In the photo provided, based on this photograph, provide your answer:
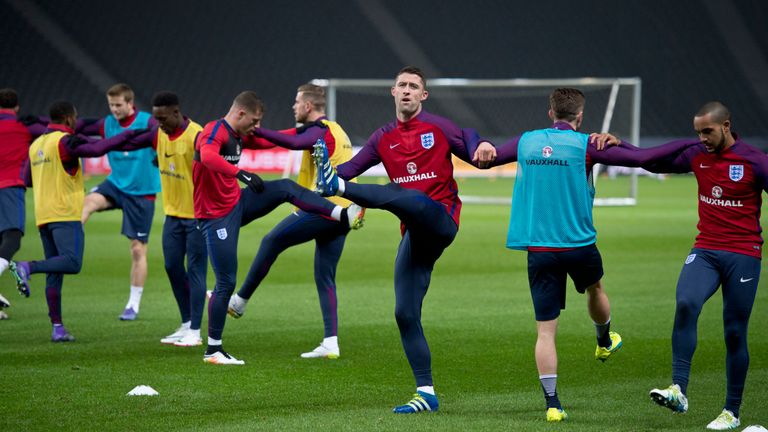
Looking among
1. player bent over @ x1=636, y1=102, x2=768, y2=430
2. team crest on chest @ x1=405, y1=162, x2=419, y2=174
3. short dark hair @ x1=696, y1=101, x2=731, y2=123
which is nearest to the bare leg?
team crest on chest @ x1=405, y1=162, x2=419, y2=174

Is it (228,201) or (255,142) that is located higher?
(255,142)

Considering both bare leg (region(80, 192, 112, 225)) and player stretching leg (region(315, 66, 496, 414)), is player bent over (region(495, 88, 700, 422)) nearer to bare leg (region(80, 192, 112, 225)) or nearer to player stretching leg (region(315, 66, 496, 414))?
player stretching leg (region(315, 66, 496, 414))

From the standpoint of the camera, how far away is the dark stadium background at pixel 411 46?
42000mm

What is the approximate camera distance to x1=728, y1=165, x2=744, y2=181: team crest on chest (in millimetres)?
6411

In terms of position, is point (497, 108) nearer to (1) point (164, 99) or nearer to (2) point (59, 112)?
(2) point (59, 112)

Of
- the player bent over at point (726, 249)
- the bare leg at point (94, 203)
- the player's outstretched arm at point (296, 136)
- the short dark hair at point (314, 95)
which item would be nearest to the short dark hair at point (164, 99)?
the player's outstretched arm at point (296, 136)

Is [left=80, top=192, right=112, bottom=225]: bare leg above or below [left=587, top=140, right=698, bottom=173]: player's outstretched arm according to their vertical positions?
below

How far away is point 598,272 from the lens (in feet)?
22.0

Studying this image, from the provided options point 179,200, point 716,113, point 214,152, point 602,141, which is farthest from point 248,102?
point 716,113

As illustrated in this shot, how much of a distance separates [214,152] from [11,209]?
134 inches

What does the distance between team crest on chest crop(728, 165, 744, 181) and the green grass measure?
147 cm

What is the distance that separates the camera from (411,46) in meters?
44.9

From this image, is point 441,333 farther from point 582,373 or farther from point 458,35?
point 458,35

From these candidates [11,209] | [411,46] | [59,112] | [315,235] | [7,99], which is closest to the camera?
[315,235]
